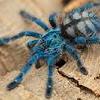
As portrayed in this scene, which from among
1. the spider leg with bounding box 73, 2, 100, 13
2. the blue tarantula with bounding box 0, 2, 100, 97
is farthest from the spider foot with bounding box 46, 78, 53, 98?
the spider leg with bounding box 73, 2, 100, 13

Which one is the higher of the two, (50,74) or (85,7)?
(85,7)

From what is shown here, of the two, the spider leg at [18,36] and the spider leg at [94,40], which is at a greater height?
the spider leg at [18,36]

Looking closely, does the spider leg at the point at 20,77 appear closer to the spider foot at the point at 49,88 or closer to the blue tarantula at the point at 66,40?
the blue tarantula at the point at 66,40

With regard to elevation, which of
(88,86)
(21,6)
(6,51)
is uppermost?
(21,6)

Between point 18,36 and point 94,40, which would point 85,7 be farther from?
point 18,36

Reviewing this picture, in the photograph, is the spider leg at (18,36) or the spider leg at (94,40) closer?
the spider leg at (94,40)

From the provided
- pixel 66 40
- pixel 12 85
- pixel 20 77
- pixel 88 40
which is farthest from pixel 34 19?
pixel 12 85

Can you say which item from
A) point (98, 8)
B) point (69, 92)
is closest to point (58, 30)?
point (98, 8)

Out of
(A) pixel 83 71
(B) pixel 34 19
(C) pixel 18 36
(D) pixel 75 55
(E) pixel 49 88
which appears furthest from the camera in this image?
(B) pixel 34 19

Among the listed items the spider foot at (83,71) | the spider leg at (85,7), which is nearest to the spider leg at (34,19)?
the spider leg at (85,7)

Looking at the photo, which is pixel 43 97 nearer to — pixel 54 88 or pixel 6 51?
pixel 54 88

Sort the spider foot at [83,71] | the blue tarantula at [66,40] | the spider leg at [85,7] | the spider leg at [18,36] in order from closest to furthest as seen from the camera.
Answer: the spider foot at [83,71]
the blue tarantula at [66,40]
the spider leg at [85,7]
the spider leg at [18,36]
